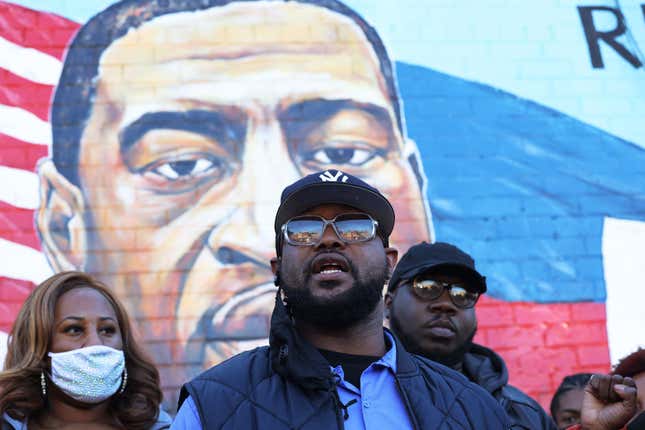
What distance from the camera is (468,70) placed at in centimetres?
646

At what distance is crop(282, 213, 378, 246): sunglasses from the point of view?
2344 mm

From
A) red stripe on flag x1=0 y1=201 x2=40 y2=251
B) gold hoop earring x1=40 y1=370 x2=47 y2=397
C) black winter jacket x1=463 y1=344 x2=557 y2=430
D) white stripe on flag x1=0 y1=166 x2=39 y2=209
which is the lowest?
red stripe on flag x1=0 y1=201 x2=40 y2=251

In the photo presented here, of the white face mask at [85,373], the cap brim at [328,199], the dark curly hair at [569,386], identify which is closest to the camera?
the cap brim at [328,199]

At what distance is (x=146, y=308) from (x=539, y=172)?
2698 millimetres

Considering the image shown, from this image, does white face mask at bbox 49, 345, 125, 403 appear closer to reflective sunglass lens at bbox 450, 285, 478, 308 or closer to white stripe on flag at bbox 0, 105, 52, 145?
reflective sunglass lens at bbox 450, 285, 478, 308

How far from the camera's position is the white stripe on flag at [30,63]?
20.5 ft

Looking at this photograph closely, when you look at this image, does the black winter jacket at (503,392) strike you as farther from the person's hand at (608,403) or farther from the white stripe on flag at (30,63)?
the white stripe on flag at (30,63)

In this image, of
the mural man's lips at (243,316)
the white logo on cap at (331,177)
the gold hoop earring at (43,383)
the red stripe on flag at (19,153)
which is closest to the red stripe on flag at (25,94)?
the red stripe on flag at (19,153)

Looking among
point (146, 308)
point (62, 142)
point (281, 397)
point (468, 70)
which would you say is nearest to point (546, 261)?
point (468, 70)

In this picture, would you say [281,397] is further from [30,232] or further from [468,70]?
[468,70]

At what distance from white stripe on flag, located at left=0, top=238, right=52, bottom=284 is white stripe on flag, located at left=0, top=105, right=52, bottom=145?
684 mm

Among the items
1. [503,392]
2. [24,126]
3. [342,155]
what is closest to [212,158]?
[342,155]

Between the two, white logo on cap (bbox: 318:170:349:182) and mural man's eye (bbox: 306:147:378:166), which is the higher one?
white logo on cap (bbox: 318:170:349:182)

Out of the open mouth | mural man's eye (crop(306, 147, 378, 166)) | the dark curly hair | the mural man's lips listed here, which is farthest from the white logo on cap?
mural man's eye (crop(306, 147, 378, 166))
